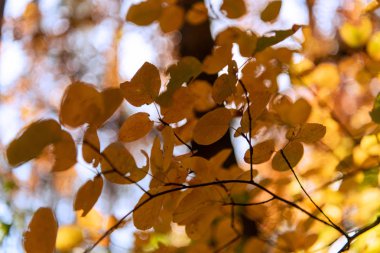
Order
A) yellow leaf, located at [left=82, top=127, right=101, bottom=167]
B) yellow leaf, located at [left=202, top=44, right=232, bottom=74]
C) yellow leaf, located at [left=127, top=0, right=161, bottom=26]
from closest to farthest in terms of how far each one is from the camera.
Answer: yellow leaf, located at [left=82, top=127, right=101, bottom=167] → yellow leaf, located at [left=202, top=44, right=232, bottom=74] → yellow leaf, located at [left=127, top=0, right=161, bottom=26]

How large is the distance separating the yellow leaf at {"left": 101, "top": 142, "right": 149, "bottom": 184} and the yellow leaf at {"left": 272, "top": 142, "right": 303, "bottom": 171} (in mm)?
219

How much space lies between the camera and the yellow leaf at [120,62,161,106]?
2.26 ft

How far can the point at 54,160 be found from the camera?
65 cm

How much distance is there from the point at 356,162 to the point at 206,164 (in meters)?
0.52

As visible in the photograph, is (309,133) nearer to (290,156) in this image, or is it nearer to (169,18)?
(290,156)

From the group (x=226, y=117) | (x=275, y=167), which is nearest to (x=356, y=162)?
(x=275, y=167)

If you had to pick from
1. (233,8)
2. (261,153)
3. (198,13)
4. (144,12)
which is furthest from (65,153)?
(198,13)

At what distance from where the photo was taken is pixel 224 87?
698 mm

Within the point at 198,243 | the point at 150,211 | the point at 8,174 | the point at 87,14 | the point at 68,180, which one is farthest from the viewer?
the point at 68,180

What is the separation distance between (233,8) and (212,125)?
400 mm

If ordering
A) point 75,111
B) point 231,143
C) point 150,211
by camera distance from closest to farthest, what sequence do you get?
1. point 75,111
2. point 150,211
3. point 231,143

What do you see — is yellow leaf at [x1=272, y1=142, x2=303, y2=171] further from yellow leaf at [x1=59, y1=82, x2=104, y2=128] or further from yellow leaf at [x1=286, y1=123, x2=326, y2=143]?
yellow leaf at [x1=59, y1=82, x2=104, y2=128]

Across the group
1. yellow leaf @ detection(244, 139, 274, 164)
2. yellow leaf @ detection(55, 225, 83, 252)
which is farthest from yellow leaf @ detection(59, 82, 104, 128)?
yellow leaf @ detection(55, 225, 83, 252)

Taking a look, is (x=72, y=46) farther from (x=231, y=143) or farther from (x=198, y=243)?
(x=198, y=243)
